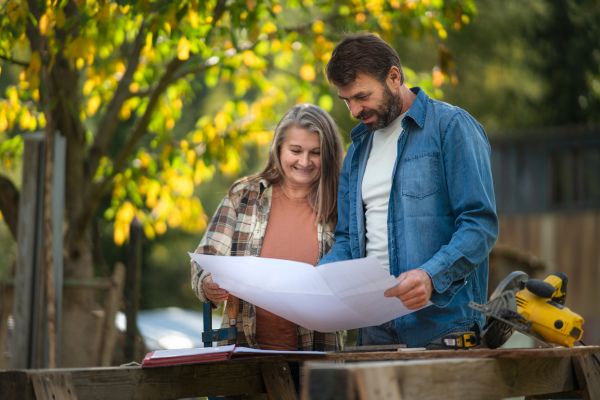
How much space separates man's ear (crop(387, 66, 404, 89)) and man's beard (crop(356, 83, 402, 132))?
0.03 metres

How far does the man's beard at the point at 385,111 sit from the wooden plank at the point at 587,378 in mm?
865

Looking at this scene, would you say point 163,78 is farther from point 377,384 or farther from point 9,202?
point 377,384

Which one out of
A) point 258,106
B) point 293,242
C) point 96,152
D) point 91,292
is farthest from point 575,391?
point 258,106

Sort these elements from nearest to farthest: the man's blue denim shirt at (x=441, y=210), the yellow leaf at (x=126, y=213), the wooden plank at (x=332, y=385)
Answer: the wooden plank at (x=332, y=385) → the man's blue denim shirt at (x=441, y=210) → the yellow leaf at (x=126, y=213)

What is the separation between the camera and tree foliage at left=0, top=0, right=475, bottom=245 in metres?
4.26

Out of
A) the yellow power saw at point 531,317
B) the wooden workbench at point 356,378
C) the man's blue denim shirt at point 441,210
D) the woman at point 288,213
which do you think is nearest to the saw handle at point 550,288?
the yellow power saw at point 531,317

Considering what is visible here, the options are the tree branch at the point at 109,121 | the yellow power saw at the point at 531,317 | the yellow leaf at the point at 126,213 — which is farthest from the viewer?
the yellow leaf at the point at 126,213

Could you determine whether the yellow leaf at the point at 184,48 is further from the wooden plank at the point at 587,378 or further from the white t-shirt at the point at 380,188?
the wooden plank at the point at 587,378

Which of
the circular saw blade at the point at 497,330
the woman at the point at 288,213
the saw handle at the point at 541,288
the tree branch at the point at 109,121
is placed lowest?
the circular saw blade at the point at 497,330

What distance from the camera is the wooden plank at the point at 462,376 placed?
54.3 inches

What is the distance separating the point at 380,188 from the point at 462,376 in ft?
2.81

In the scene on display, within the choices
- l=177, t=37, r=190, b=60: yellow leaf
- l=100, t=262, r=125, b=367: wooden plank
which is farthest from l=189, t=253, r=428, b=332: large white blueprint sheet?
l=100, t=262, r=125, b=367: wooden plank

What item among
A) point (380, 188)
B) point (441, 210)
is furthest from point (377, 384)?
point (380, 188)

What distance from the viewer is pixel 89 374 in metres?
1.88
